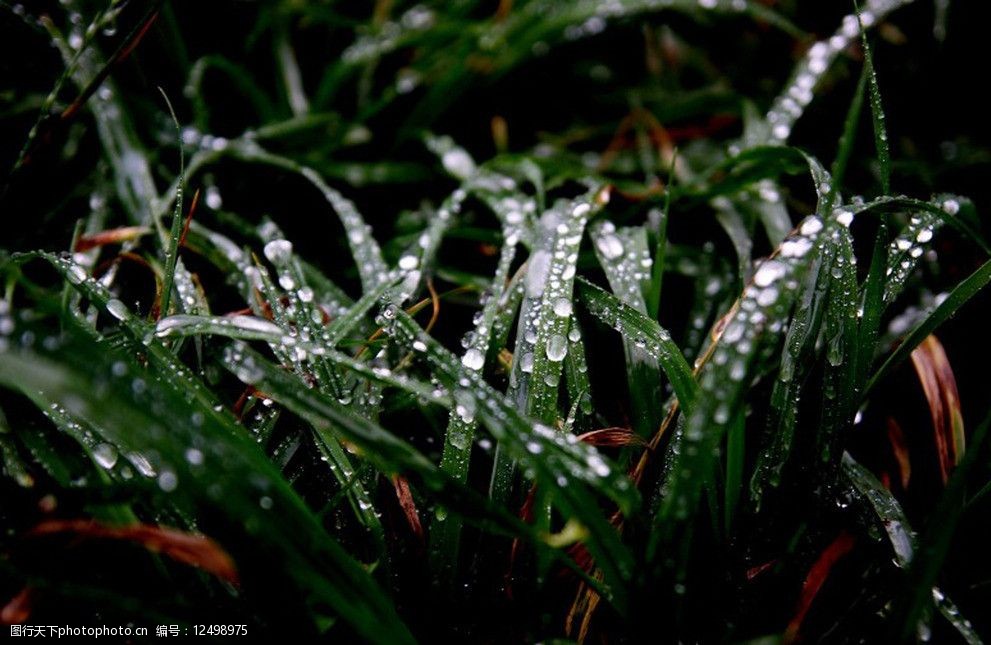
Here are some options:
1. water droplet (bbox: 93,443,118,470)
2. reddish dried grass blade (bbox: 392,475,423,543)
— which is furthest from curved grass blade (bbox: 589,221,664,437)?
water droplet (bbox: 93,443,118,470)

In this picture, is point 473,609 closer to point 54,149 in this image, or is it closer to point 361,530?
point 361,530

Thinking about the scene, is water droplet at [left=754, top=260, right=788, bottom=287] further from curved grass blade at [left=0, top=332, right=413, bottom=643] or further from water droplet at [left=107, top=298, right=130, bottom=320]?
water droplet at [left=107, top=298, right=130, bottom=320]

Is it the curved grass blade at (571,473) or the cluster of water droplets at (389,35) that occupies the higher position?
the cluster of water droplets at (389,35)

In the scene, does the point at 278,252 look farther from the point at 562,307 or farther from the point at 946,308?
the point at 946,308

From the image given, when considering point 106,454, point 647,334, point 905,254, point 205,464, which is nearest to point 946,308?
point 905,254

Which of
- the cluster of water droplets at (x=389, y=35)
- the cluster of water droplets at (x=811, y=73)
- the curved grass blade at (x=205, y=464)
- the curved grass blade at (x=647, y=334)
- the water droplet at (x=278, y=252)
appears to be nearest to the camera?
the curved grass blade at (x=205, y=464)

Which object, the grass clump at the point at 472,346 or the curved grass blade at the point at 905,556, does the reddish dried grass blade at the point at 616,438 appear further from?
the curved grass blade at the point at 905,556

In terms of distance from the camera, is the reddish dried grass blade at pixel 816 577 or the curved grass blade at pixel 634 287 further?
the curved grass blade at pixel 634 287

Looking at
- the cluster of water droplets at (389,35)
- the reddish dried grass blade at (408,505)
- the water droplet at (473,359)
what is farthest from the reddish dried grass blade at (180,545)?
the cluster of water droplets at (389,35)

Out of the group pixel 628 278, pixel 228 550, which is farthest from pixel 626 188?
pixel 228 550
